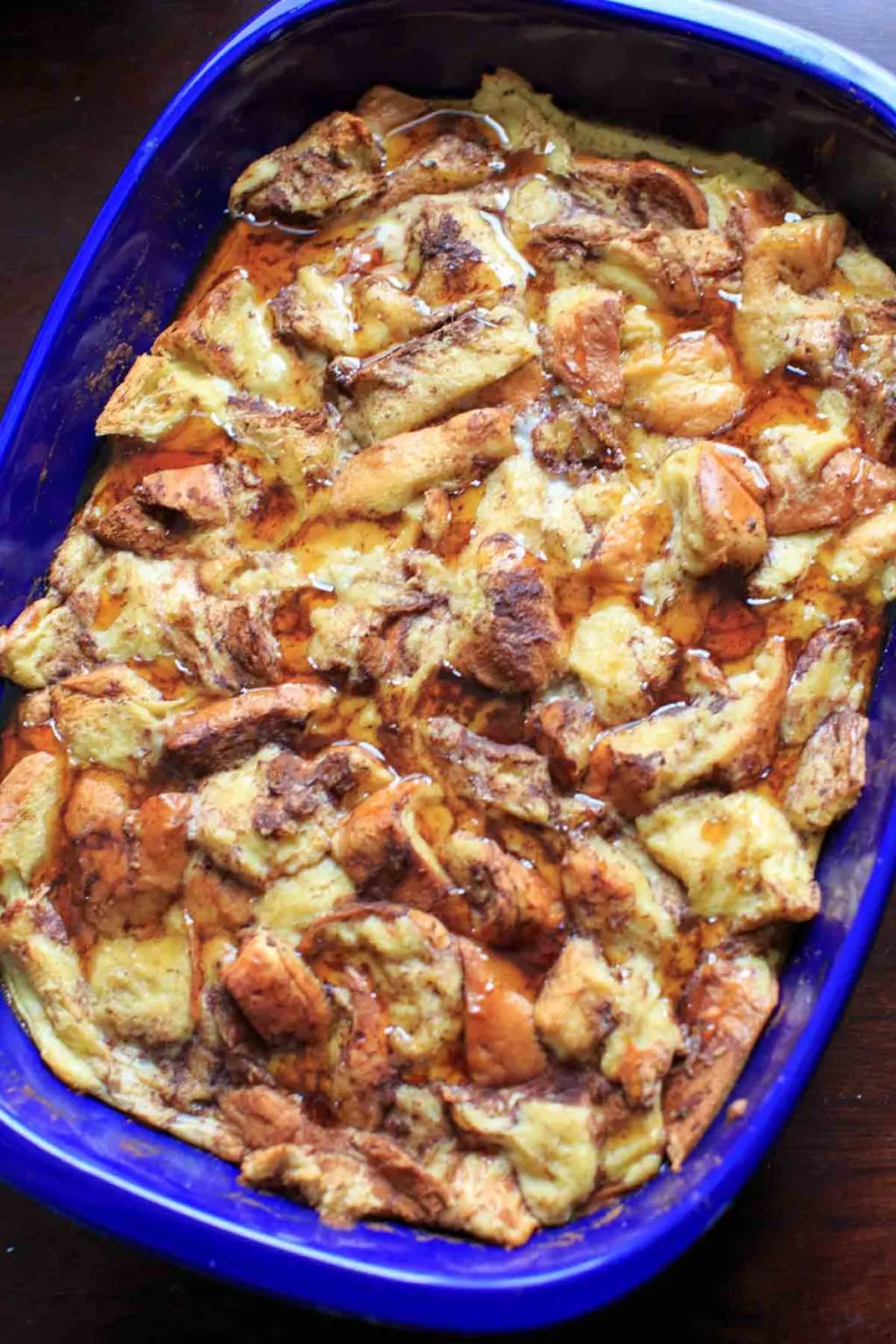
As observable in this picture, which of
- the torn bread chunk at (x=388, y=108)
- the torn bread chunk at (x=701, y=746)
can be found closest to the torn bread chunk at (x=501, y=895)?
the torn bread chunk at (x=701, y=746)

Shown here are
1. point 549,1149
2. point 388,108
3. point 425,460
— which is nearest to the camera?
point 549,1149

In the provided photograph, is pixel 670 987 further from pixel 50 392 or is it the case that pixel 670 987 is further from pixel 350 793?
pixel 50 392

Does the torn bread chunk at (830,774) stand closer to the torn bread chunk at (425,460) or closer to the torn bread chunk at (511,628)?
the torn bread chunk at (511,628)

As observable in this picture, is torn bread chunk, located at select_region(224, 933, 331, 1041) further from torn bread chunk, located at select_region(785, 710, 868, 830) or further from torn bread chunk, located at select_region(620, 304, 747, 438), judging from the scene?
torn bread chunk, located at select_region(620, 304, 747, 438)

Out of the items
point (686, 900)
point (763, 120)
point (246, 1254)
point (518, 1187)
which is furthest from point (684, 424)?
point (246, 1254)

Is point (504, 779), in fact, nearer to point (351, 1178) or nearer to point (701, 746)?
point (701, 746)

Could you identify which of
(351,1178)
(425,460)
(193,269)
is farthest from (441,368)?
(351,1178)

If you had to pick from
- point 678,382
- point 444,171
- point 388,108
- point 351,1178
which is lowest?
point 351,1178
